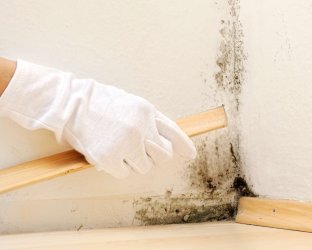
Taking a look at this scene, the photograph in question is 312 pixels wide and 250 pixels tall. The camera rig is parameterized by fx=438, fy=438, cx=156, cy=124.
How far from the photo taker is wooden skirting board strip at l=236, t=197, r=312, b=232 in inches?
32.6

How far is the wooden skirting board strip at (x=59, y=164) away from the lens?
78 centimetres

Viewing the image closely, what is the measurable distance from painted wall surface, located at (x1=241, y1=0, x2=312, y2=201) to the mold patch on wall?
2 cm

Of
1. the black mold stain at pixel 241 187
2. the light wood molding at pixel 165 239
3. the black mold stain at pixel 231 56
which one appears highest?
the black mold stain at pixel 231 56

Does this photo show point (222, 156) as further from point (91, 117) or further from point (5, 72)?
point (5, 72)

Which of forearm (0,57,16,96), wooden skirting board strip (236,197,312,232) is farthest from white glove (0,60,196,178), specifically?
wooden skirting board strip (236,197,312,232)

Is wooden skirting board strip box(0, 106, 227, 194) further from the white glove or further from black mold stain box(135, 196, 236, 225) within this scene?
black mold stain box(135, 196, 236, 225)

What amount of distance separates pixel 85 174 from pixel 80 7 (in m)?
0.35

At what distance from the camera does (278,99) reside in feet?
2.95

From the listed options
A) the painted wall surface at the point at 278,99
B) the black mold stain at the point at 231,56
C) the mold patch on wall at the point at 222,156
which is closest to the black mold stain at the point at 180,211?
the mold patch on wall at the point at 222,156

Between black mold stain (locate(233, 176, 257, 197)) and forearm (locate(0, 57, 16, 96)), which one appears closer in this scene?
forearm (locate(0, 57, 16, 96))

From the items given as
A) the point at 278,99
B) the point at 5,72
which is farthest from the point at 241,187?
the point at 5,72

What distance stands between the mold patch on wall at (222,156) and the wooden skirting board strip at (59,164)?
10 cm

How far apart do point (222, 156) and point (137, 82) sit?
27cm

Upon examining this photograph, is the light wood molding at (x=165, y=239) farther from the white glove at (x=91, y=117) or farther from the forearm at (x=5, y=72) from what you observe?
the forearm at (x=5, y=72)
